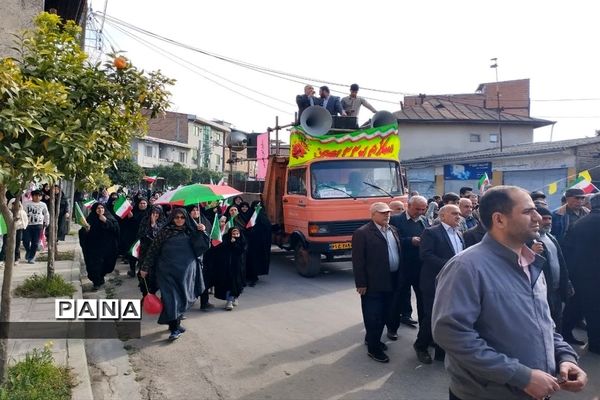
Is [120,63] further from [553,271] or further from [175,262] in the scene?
[553,271]

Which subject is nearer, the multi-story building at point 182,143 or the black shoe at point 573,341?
the black shoe at point 573,341

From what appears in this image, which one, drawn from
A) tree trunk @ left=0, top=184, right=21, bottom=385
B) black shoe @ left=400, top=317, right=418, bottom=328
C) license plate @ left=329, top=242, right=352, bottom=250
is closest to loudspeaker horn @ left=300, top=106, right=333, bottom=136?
license plate @ left=329, top=242, right=352, bottom=250

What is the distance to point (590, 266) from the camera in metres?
5.32

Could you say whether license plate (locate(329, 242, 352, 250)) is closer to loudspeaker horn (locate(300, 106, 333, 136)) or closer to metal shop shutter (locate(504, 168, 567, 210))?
loudspeaker horn (locate(300, 106, 333, 136))

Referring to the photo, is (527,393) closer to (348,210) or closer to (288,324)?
(288,324)

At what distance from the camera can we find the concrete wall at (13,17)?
24.7 feet

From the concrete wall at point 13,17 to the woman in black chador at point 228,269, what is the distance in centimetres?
452

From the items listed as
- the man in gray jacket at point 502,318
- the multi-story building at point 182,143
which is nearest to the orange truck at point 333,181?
the man in gray jacket at point 502,318

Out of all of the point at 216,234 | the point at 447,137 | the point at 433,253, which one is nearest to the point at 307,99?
the point at 216,234

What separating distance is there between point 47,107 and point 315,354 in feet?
11.8

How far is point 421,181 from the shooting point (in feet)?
86.0

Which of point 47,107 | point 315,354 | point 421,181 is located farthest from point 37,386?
point 421,181

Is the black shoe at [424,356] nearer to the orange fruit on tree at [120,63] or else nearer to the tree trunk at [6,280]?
the tree trunk at [6,280]

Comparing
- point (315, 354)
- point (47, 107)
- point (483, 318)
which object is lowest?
point (315, 354)
